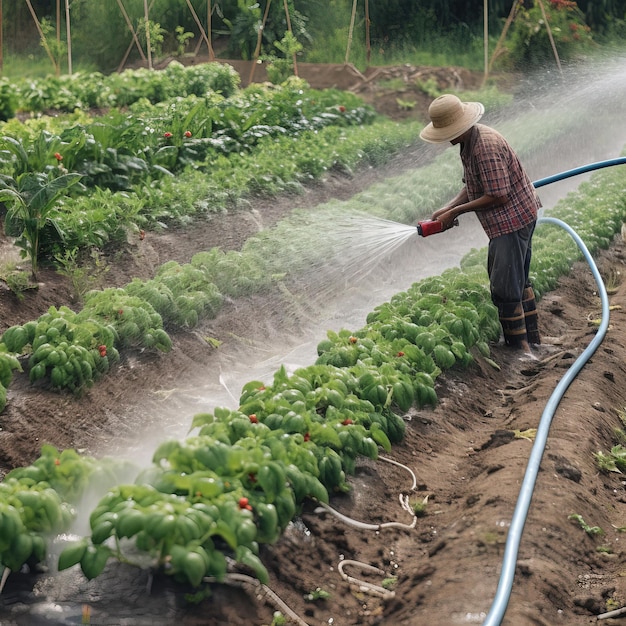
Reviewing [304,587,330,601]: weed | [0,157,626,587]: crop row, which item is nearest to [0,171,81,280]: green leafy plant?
[0,157,626,587]: crop row

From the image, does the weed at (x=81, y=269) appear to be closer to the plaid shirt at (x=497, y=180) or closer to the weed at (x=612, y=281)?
the plaid shirt at (x=497, y=180)

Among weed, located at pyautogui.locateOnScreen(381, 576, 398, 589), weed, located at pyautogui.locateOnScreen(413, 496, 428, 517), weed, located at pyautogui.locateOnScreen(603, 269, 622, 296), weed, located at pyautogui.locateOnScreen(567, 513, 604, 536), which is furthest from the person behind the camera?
weed, located at pyautogui.locateOnScreen(603, 269, 622, 296)

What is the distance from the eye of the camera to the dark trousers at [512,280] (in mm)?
6012

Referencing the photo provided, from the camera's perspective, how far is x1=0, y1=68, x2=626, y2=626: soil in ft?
10.8

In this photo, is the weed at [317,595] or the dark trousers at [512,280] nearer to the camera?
the weed at [317,595]

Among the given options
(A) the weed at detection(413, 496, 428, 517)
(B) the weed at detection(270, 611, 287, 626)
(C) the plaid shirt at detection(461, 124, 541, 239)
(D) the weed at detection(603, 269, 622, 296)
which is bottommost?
(D) the weed at detection(603, 269, 622, 296)

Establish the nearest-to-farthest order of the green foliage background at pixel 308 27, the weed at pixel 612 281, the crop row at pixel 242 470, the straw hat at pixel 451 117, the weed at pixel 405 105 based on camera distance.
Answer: the crop row at pixel 242 470, the straw hat at pixel 451 117, the weed at pixel 612 281, the weed at pixel 405 105, the green foliage background at pixel 308 27

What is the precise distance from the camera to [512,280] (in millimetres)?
6051

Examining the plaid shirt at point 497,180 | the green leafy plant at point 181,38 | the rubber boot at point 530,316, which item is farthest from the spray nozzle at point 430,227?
the green leafy plant at point 181,38

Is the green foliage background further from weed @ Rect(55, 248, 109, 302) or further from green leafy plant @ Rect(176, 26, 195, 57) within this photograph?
weed @ Rect(55, 248, 109, 302)

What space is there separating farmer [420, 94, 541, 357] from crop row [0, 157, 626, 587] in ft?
2.56

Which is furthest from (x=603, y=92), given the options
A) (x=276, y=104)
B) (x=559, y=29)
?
(x=276, y=104)

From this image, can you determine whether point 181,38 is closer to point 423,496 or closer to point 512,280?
point 512,280

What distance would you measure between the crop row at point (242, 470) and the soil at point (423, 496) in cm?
16
